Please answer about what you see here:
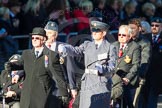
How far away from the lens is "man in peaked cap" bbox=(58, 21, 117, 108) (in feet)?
33.9

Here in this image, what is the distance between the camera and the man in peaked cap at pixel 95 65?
10328mm

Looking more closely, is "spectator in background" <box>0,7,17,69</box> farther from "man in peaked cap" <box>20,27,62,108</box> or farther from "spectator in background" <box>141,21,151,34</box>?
"man in peaked cap" <box>20,27,62,108</box>

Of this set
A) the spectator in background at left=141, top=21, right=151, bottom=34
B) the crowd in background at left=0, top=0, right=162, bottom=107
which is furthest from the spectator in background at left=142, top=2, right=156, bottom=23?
the spectator in background at left=141, top=21, right=151, bottom=34

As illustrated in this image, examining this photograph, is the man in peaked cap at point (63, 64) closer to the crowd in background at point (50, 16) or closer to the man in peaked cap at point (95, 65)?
the man in peaked cap at point (95, 65)

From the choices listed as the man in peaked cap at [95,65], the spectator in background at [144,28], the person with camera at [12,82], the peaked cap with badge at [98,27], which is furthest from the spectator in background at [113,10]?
the man in peaked cap at [95,65]

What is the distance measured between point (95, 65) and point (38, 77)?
35.7 inches

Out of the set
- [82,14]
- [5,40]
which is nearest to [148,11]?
[82,14]

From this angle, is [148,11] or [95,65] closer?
[95,65]

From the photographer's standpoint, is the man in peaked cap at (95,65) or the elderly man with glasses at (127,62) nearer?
the man in peaked cap at (95,65)

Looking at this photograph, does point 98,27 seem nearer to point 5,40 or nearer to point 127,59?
point 127,59

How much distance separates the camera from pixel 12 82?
11.2 meters

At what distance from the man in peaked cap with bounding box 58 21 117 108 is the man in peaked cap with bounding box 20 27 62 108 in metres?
0.49

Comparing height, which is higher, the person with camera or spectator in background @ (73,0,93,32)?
spectator in background @ (73,0,93,32)

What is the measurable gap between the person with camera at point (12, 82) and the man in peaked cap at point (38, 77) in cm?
25
